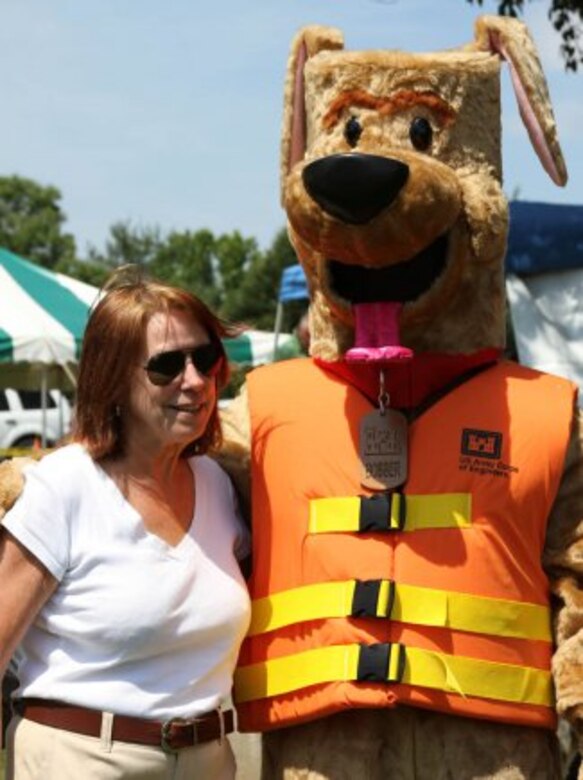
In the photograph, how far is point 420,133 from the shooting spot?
3463mm

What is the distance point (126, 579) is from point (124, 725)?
29 centimetres

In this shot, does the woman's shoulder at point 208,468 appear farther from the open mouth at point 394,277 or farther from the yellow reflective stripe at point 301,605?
the open mouth at point 394,277

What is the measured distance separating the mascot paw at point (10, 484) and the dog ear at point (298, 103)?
100cm

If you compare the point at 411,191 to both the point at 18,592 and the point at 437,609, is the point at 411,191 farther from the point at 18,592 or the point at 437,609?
the point at 18,592

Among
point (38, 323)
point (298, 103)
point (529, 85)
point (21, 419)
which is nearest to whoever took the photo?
point (529, 85)

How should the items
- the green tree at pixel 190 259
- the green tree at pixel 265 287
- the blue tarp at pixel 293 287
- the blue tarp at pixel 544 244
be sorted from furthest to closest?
the green tree at pixel 190 259, the green tree at pixel 265 287, the blue tarp at pixel 293 287, the blue tarp at pixel 544 244

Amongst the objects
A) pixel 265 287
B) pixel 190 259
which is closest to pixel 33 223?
pixel 190 259

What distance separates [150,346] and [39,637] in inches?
25.4

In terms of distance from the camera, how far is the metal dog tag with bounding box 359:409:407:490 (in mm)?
3334

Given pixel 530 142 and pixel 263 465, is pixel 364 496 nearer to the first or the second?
pixel 263 465

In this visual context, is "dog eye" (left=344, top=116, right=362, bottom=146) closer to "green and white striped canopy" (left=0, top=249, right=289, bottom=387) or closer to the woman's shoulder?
the woman's shoulder

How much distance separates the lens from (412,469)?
3.35 meters

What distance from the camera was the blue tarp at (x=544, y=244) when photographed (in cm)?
836

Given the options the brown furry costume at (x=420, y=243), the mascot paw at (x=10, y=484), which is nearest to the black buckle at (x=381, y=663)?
the brown furry costume at (x=420, y=243)
